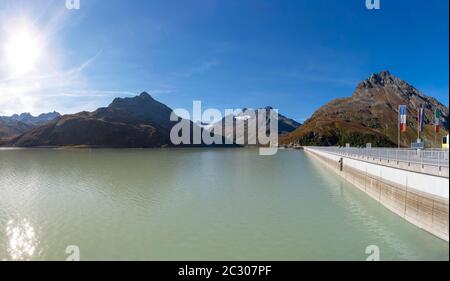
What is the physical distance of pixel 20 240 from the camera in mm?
17281

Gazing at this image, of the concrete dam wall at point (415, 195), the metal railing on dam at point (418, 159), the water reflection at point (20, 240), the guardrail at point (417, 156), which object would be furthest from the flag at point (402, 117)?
the water reflection at point (20, 240)

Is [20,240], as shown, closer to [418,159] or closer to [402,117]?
[418,159]

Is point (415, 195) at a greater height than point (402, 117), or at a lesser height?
lesser

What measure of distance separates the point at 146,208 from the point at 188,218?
5779 millimetres

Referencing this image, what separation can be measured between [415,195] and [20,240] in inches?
1031

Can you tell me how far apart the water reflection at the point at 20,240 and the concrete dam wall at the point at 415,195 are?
2300 centimetres

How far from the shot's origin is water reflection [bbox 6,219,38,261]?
1526 cm

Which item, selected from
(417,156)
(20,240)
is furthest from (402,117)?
(20,240)

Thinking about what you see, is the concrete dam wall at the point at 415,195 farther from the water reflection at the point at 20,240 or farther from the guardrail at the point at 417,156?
the water reflection at the point at 20,240

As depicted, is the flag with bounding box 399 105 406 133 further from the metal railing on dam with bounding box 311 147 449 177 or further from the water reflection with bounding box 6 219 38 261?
the water reflection with bounding box 6 219 38 261

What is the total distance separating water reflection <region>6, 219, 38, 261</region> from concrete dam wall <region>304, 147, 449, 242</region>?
2300 centimetres

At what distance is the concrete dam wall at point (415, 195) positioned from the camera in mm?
16484

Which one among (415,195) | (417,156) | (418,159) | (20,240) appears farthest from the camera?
(417,156)
